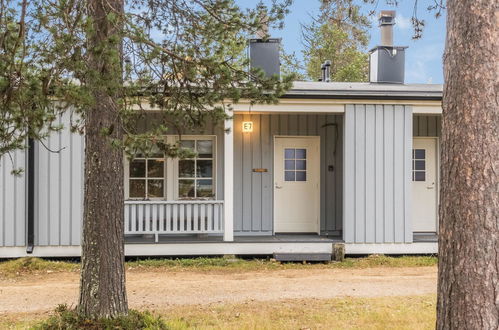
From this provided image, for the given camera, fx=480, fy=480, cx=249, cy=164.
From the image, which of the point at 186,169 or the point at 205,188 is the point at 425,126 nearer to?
the point at 205,188

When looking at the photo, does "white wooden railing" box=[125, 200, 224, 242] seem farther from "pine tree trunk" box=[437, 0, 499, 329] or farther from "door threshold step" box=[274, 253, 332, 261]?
"pine tree trunk" box=[437, 0, 499, 329]

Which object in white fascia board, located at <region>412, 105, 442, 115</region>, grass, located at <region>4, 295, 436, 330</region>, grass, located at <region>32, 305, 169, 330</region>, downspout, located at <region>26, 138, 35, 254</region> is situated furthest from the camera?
white fascia board, located at <region>412, 105, 442, 115</region>

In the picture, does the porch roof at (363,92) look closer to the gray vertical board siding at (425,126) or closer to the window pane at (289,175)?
the gray vertical board siding at (425,126)

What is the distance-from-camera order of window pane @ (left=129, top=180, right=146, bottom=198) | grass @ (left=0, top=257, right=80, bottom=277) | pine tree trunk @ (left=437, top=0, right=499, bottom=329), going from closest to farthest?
pine tree trunk @ (left=437, top=0, right=499, bottom=329), grass @ (left=0, top=257, right=80, bottom=277), window pane @ (left=129, top=180, right=146, bottom=198)

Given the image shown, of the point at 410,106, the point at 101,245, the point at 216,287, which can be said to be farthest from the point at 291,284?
the point at 410,106

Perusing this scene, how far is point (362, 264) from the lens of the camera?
8500mm

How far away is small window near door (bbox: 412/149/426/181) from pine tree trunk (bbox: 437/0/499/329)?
767 centimetres

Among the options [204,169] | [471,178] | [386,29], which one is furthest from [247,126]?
[471,178]

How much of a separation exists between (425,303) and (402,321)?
1014mm

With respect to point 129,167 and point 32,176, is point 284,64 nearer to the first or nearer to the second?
point 129,167

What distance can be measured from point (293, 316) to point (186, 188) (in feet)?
16.1

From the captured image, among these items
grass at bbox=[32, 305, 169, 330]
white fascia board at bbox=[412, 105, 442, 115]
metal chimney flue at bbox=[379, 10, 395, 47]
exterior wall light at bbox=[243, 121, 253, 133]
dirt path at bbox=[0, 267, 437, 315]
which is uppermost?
metal chimney flue at bbox=[379, 10, 395, 47]

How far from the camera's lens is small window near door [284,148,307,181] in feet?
32.9

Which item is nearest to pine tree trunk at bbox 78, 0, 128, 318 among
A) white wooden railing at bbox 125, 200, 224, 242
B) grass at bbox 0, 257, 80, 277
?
grass at bbox 0, 257, 80, 277
